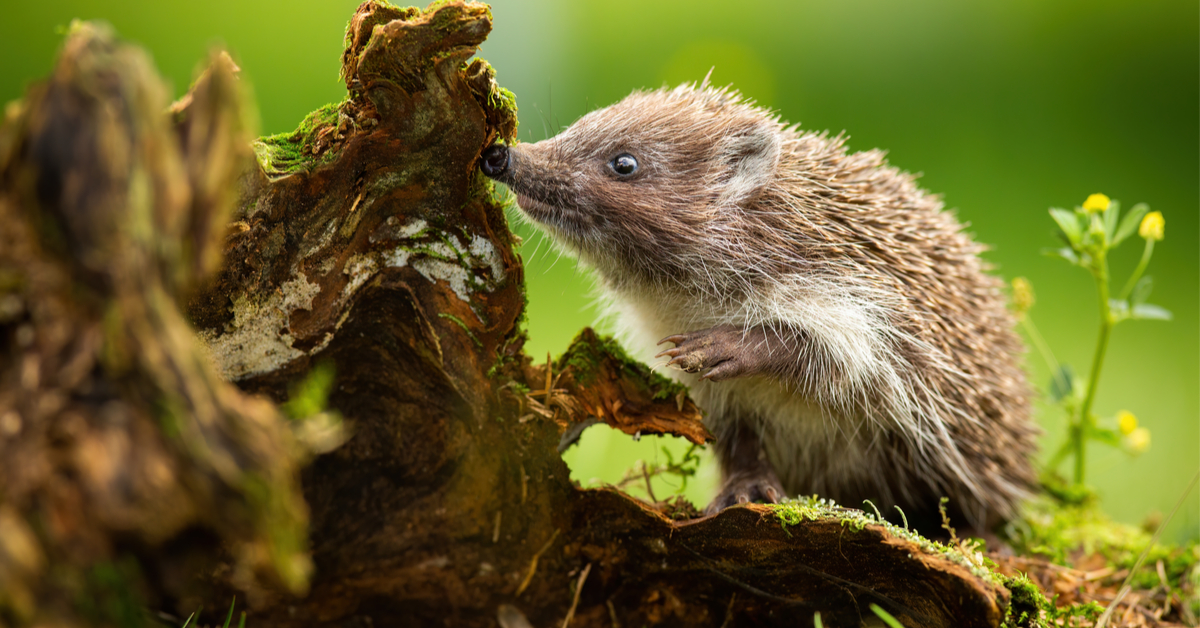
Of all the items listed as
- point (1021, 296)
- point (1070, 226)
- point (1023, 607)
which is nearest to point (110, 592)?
point (1023, 607)

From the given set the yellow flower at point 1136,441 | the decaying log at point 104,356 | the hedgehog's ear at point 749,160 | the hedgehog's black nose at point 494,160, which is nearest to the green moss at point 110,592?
the decaying log at point 104,356

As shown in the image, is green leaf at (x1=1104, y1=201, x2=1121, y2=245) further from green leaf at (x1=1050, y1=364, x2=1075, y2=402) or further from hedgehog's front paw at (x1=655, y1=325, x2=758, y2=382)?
hedgehog's front paw at (x1=655, y1=325, x2=758, y2=382)

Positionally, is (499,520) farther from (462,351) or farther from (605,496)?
(462,351)

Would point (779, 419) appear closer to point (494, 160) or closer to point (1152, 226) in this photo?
point (494, 160)

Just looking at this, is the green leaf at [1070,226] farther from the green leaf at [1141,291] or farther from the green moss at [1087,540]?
the green moss at [1087,540]

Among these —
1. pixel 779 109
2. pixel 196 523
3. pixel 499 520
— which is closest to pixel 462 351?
pixel 499 520

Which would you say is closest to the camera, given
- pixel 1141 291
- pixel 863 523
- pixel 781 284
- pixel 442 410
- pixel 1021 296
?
pixel 863 523
